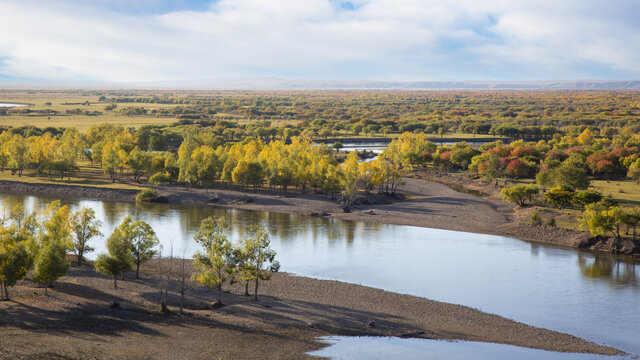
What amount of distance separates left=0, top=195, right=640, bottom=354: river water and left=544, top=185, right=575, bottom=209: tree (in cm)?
1129

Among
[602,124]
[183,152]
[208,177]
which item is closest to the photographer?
[208,177]

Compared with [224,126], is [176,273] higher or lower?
lower

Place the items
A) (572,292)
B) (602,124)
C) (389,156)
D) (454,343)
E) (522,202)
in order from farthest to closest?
(602,124) → (389,156) → (522,202) → (572,292) → (454,343)

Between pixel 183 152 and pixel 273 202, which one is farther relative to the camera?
pixel 183 152

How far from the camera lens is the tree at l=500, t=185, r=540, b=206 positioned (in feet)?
243

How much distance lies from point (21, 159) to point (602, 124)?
16325 cm

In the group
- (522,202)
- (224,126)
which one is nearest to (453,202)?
(522,202)

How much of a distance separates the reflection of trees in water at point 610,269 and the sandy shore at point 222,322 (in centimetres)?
1603

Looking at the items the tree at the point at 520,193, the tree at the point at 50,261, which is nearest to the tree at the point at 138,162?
the tree at the point at 50,261

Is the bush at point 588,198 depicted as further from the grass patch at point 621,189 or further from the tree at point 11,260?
the tree at point 11,260

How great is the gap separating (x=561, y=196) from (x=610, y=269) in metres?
18.8

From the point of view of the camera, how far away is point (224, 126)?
525 feet

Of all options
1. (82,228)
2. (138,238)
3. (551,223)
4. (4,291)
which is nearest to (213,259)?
(138,238)

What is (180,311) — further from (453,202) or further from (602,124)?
(602,124)
